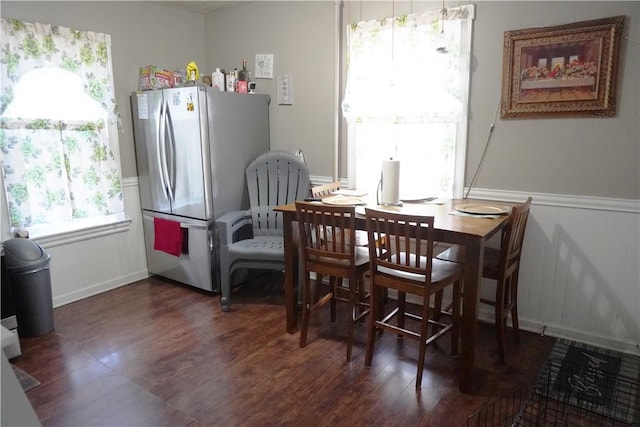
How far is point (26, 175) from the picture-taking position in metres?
2.84

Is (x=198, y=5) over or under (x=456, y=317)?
over

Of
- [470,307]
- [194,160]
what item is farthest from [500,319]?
[194,160]

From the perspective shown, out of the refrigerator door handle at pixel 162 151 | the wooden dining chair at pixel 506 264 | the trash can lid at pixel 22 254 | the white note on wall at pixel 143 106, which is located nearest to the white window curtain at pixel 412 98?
the wooden dining chair at pixel 506 264

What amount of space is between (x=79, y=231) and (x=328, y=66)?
2.30m

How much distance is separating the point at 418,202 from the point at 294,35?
1.75 m

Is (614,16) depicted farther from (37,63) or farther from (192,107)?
(37,63)

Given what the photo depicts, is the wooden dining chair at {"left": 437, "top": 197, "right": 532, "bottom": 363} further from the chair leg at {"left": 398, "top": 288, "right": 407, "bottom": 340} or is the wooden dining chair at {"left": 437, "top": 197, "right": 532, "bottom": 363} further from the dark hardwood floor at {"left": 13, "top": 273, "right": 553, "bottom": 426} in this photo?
the chair leg at {"left": 398, "top": 288, "right": 407, "bottom": 340}

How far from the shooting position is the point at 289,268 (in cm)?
260

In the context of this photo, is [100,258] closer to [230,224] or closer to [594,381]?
[230,224]

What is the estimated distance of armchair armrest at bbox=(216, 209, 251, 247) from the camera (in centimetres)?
299

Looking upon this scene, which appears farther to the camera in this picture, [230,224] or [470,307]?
[230,224]

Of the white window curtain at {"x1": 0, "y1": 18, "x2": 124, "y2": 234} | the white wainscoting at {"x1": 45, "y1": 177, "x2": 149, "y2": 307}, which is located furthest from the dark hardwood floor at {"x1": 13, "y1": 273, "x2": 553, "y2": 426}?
the white window curtain at {"x1": 0, "y1": 18, "x2": 124, "y2": 234}

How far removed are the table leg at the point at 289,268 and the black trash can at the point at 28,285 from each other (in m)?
1.57

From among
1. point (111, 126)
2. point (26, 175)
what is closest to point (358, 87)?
point (111, 126)
